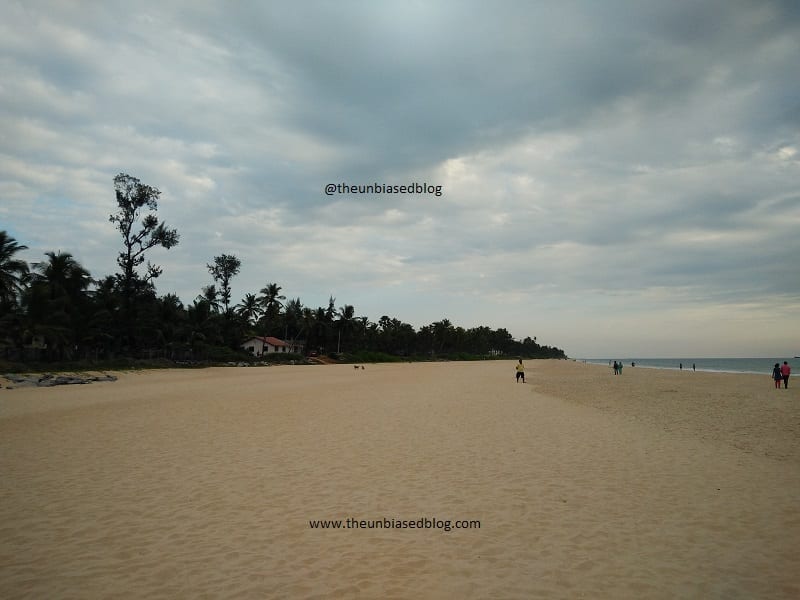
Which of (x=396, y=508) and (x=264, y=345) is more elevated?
(x=264, y=345)

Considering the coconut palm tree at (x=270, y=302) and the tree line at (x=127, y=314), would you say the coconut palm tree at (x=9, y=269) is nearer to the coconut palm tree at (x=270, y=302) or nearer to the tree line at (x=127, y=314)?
the tree line at (x=127, y=314)

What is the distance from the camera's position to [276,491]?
7.73 m

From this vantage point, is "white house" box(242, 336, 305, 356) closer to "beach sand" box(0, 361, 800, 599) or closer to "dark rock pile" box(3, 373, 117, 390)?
"dark rock pile" box(3, 373, 117, 390)

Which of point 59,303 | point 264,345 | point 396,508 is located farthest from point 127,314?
point 396,508

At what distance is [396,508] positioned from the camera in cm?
697

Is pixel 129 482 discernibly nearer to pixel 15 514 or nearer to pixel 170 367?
pixel 15 514

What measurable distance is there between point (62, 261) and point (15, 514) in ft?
143

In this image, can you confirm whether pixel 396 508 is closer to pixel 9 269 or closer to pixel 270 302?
pixel 9 269

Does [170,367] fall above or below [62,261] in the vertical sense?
below

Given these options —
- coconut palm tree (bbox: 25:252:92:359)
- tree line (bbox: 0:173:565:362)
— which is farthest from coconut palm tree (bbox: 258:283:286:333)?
coconut palm tree (bbox: 25:252:92:359)

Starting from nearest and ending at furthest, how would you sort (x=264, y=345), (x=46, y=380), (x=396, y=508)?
(x=396, y=508) → (x=46, y=380) → (x=264, y=345)

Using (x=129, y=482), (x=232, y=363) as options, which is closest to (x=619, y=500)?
(x=129, y=482)

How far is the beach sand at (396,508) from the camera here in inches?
190

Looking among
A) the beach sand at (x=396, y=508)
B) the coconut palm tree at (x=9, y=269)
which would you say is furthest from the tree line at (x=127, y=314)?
the beach sand at (x=396, y=508)
